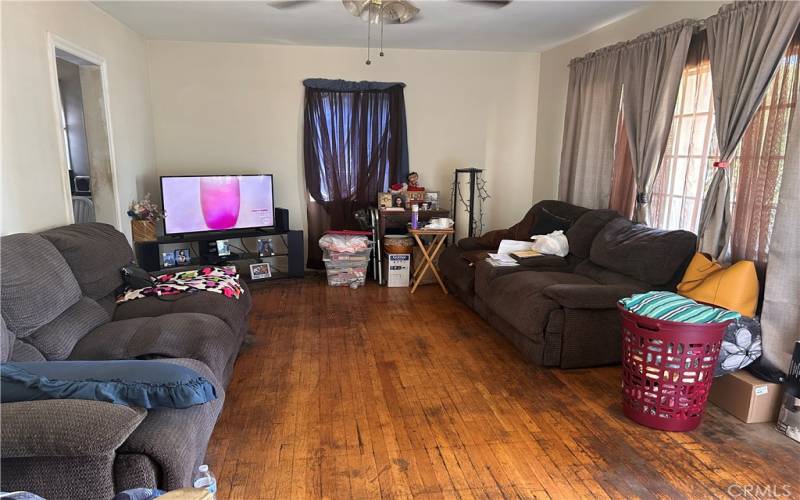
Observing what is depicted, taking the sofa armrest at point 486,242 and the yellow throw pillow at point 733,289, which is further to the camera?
the sofa armrest at point 486,242

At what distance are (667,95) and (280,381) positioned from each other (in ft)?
10.3

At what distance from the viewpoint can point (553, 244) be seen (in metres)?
4.05

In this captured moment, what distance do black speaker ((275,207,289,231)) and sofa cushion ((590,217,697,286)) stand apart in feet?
9.48

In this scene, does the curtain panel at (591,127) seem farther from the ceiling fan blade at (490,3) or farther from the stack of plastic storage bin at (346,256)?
the stack of plastic storage bin at (346,256)

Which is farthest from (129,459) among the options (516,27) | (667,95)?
(516,27)

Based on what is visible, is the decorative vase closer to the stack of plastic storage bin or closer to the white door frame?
the white door frame

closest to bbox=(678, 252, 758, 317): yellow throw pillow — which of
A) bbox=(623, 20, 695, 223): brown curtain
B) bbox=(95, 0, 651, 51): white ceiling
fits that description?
bbox=(623, 20, 695, 223): brown curtain

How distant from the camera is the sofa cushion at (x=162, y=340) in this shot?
2.15 m

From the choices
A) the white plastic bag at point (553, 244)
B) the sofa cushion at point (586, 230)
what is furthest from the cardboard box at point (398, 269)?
the sofa cushion at point (586, 230)

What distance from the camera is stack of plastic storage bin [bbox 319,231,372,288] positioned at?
488 cm

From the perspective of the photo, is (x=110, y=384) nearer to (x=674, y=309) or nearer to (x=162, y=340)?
(x=162, y=340)

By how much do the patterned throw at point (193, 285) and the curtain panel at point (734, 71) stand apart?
293 cm

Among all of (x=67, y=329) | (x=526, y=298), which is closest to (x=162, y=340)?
(x=67, y=329)

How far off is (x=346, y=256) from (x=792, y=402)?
3.57m
